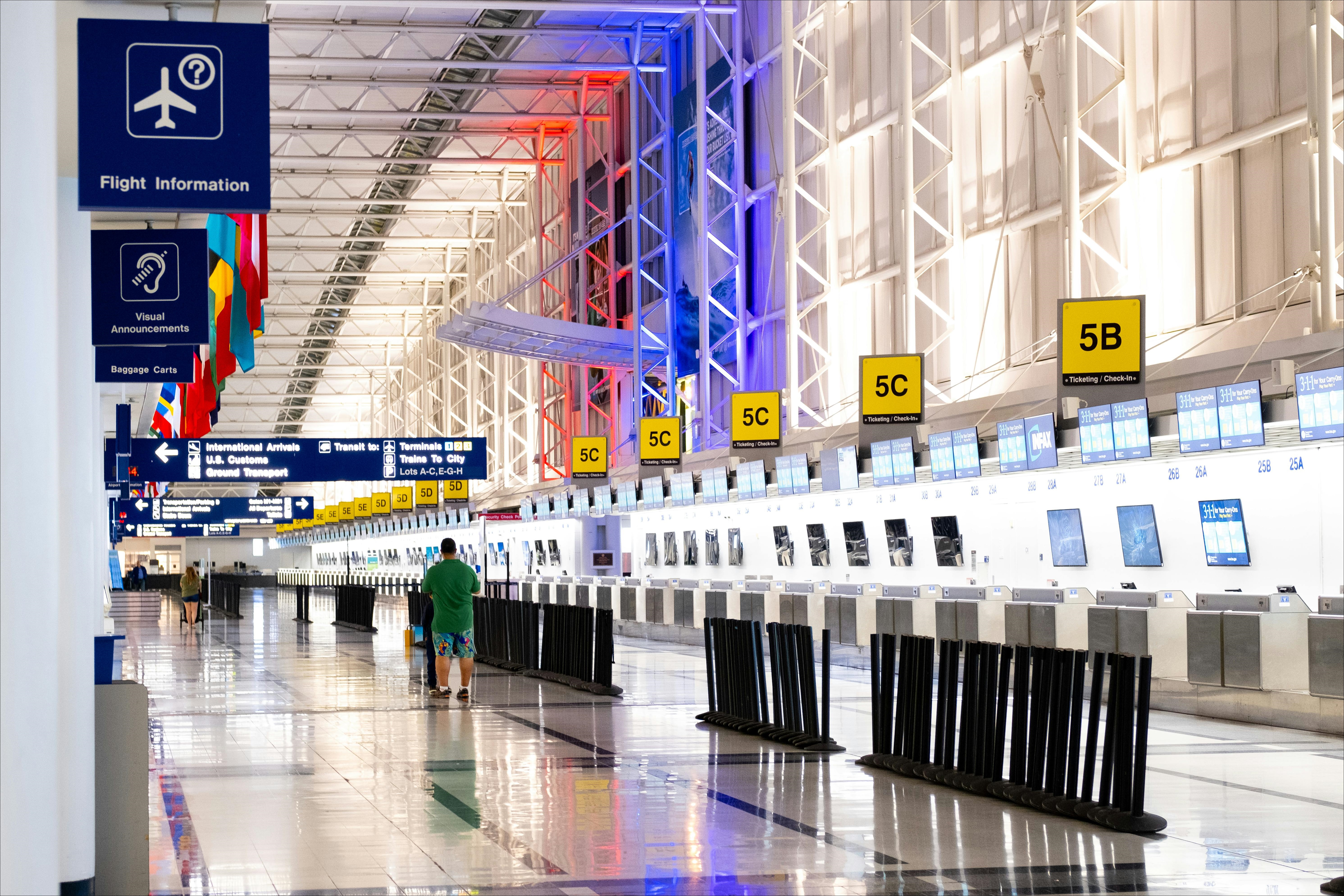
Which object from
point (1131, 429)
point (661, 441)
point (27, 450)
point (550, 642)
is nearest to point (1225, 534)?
point (1131, 429)

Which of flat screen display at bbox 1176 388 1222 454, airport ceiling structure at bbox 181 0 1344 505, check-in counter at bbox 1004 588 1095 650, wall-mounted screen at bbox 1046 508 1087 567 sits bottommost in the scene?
check-in counter at bbox 1004 588 1095 650

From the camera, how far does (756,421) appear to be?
2350 centimetres

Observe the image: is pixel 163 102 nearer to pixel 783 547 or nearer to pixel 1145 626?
pixel 1145 626

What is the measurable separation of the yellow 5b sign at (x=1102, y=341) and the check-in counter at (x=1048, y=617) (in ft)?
9.13

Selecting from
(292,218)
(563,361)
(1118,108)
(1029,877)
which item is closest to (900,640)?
(1029,877)

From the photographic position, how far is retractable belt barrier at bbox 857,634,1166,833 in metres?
8.30

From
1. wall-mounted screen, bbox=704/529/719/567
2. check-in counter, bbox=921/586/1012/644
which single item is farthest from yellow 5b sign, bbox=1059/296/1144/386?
wall-mounted screen, bbox=704/529/719/567

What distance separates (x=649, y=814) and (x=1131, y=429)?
7.60 meters

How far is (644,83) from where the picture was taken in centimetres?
3481

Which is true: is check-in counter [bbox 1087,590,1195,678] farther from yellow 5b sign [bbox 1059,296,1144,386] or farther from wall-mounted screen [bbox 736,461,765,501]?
wall-mounted screen [bbox 736,461,765,501]

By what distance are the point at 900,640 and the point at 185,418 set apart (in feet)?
71.0

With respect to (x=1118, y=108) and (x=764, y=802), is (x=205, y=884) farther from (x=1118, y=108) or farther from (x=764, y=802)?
(x=1118, y=108)

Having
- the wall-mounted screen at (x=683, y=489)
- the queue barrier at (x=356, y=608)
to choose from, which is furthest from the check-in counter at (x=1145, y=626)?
the queue barrier at (x=356, y=608)

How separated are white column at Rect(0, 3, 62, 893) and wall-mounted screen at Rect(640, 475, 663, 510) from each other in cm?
2438
